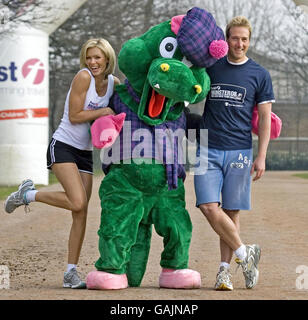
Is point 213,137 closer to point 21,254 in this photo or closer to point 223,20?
point 21,254

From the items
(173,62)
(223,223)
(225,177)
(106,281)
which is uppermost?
(173,62)

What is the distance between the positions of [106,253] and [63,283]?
0.63m

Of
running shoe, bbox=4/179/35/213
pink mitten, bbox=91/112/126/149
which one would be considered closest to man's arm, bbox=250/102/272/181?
pink mitten, bbox=91/112/126/149

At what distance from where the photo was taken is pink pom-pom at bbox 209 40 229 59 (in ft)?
19.1

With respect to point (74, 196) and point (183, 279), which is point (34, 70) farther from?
point (183, 279)

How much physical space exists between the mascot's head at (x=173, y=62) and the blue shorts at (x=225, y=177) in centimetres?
42

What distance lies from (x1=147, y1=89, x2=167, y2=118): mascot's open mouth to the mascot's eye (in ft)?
0.89

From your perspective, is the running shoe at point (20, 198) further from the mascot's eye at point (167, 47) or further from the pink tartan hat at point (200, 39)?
the pink tartan hat at point (200, 39)

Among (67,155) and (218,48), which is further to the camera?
(67,155)

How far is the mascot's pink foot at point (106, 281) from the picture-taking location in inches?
237

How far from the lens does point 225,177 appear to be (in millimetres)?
6227

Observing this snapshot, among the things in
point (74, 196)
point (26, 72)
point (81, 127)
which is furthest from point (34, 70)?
point (74, 196)

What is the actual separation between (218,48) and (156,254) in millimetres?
3319

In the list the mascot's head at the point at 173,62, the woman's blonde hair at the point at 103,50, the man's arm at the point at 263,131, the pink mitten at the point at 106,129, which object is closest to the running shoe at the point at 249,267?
the man's arm at the point at 263,131
